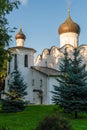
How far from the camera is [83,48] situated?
42156 mm

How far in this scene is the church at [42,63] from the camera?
36688 mm

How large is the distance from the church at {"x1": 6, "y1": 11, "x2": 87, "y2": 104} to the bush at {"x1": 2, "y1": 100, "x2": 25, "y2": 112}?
23.6 feet

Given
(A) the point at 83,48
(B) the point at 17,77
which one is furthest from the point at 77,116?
(A) the point at 83,48

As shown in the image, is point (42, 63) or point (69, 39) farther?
point (42, 63)

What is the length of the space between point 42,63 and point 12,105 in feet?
59.2

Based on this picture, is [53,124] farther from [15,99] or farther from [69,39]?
[69,39]

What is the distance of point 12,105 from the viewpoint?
27125 millimetres

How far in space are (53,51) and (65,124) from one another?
3324cm

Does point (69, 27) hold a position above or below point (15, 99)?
above

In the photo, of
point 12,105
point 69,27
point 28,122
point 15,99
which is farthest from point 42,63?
point 28,122

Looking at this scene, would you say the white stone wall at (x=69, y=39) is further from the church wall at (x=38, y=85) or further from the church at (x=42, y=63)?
the church wall at (x=38, y=85)

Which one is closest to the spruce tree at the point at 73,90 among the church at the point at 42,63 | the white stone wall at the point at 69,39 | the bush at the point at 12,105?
the bush at the point at 12,105

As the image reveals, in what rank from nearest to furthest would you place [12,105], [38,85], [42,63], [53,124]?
[53,124], [12,105], [38,85], [42,63]

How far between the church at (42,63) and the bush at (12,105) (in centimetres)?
719
